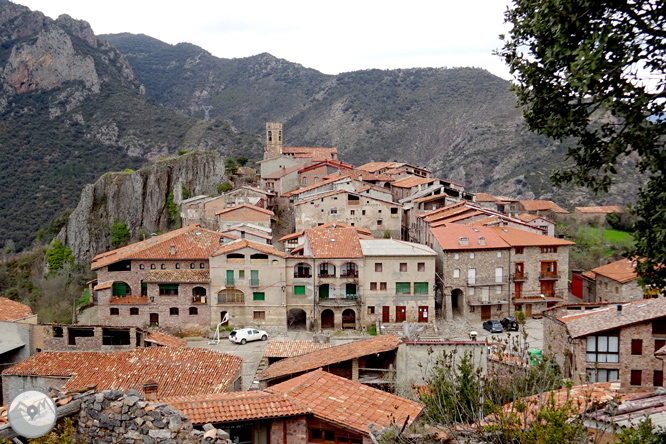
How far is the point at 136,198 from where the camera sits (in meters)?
77.8

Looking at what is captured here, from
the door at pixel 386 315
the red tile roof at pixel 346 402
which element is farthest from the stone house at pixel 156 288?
the red tile roof at pixel 346 402

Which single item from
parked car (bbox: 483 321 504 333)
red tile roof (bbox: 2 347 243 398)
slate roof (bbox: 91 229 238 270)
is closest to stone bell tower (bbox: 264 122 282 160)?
slate roof (bbox: 91 229 238 270)

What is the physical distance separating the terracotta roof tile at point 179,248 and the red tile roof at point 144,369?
620 inches

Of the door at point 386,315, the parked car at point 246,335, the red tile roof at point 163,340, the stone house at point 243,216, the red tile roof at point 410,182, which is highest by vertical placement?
the red tile roof at point 410,182

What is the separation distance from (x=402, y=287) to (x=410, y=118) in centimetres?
11251

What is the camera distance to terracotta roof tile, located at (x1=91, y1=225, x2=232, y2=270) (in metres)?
41.7

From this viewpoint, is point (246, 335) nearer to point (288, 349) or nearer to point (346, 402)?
point (288, 349)

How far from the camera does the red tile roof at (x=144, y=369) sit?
74.4ft

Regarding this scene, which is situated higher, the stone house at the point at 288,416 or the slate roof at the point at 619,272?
the slate roof at the point at 619,272

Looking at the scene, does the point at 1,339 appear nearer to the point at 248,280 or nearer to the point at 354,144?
the point at 248,280

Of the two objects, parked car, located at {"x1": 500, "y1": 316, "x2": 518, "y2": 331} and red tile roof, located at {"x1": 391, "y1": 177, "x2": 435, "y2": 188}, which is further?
red tile roof, located at {"x1": 391, "y1": 177, "x2": 435, "y2": 188}

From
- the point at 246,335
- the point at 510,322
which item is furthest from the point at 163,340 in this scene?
the point at 510,322

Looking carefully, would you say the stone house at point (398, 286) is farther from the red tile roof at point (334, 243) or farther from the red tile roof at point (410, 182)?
the red tile roof at point (410, 182)

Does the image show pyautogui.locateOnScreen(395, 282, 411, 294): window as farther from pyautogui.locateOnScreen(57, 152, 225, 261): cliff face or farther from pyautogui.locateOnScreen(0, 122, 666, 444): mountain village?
pyautogui.locateOnScreen(57, 152, 225, 261): cliff face
